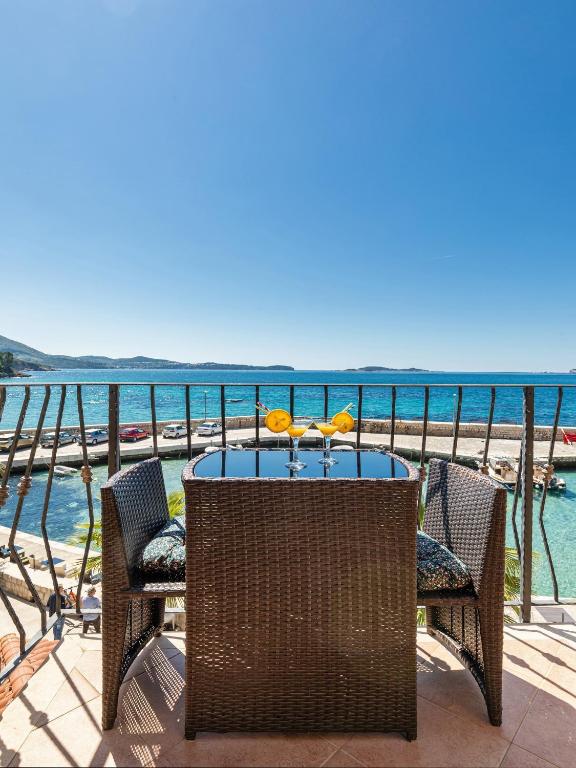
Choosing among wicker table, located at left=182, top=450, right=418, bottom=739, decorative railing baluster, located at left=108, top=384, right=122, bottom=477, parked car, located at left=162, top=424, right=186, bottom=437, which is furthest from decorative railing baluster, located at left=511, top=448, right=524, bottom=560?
parked car, located at left=162, top=424, right=186, bottom=437

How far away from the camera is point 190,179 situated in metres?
8.51

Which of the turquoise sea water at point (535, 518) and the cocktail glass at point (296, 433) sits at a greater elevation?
the cocktail glass at point (296, 433)

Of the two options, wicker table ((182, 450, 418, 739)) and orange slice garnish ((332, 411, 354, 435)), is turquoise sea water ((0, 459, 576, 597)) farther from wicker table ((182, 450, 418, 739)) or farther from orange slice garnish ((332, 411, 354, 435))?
wicker table ((182, 450, 418, 739))

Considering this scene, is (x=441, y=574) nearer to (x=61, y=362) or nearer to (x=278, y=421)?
(x=278, y=421)

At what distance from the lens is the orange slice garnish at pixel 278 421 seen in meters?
1.57

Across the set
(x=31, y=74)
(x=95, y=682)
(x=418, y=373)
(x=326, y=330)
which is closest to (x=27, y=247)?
(x=31, y=74)

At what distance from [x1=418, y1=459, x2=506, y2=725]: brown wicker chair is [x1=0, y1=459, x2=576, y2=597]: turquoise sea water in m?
7.09

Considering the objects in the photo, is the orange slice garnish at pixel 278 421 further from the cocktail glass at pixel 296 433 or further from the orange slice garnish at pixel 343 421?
the orange slice garnish at pixel 343 421

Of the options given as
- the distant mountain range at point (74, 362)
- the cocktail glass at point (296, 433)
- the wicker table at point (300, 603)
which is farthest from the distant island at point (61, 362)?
the wicker table at point (300, 603)

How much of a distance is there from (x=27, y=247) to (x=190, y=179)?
35.8 feet

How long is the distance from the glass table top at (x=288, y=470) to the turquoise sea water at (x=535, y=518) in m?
6.74

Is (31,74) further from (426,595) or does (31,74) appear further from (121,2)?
(426,595)

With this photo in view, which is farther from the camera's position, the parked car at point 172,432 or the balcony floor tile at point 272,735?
the parked car at point 172,432

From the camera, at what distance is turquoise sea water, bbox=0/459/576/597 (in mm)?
9250
